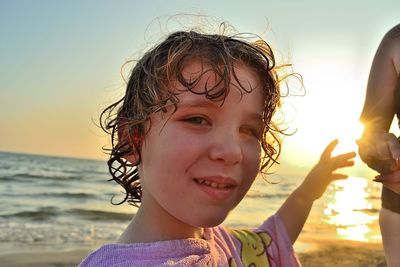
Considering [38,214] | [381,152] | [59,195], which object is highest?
[381,152]

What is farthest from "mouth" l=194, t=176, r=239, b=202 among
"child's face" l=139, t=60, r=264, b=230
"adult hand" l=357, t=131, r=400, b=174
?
"adult hand" l=357, t=131, r=400, b=174

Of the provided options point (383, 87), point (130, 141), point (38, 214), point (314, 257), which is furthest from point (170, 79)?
point (38, 214)

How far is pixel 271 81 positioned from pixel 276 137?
0.41 m

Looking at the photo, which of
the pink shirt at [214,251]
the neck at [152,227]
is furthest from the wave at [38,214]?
the neck at [152,227]

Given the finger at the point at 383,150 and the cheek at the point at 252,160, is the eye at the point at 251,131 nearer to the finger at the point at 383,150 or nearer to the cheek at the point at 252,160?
the cheek at the point at 252,160

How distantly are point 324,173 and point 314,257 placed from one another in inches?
190

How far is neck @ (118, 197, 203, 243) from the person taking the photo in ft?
6.10

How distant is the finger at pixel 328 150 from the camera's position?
2.58 m

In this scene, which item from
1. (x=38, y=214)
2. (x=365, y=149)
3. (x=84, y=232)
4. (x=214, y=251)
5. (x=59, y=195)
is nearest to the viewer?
(x=214, y=251)

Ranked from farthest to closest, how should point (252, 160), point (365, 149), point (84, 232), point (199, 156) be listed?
point (84, 232), point (365, 149), point (252, 160), point (199, 156)

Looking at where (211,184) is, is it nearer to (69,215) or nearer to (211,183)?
(211,183)

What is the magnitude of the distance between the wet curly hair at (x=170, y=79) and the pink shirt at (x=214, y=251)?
1.16 ft

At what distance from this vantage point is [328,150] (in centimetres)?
258

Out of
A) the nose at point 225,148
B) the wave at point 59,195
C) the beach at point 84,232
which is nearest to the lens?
the nose at point 225,148
